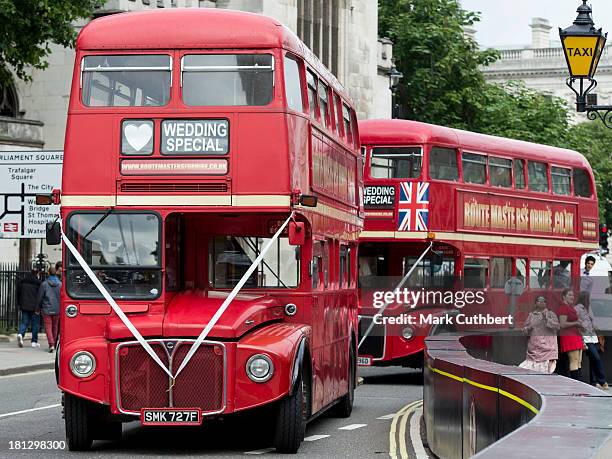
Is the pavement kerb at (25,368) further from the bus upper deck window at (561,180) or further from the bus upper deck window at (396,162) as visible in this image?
the bus upper deck window at (561,180)

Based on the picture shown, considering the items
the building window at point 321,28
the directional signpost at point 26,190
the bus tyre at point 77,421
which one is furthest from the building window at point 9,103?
the bus tyre at point 77,421

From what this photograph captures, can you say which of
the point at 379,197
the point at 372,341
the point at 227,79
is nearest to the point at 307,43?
the point at 379,197

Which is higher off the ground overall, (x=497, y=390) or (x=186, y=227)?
(x=186, y=227)

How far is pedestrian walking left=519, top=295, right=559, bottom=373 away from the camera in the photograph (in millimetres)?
22750

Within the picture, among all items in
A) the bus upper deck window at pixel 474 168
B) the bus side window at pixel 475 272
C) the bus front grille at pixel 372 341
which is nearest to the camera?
the bus front grille at pixel 372 341

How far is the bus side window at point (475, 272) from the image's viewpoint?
27.9 metres

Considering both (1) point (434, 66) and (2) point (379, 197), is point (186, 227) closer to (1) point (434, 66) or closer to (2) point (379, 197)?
(2) point (379, 197)

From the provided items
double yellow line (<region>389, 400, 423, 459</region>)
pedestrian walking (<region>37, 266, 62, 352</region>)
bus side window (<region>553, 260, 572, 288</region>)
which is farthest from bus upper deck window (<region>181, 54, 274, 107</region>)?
bus side window (<region>553, 260, 572, 288</region>)

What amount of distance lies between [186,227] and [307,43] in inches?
1502

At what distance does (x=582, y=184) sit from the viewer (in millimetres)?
33781

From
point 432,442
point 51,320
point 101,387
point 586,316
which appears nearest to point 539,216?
point 586,316

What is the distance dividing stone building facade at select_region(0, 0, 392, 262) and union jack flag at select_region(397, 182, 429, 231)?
1462 centimetres

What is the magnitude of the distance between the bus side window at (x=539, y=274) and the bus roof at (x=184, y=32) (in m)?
16.0

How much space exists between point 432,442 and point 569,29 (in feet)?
25.4
